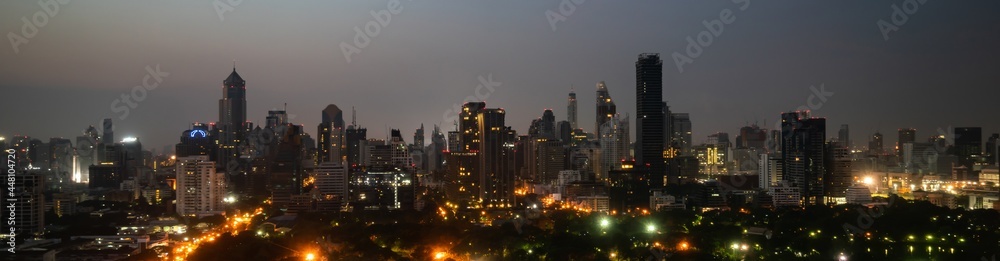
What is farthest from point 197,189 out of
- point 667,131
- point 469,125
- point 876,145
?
point 876,145

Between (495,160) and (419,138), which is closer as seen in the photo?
(495,160)

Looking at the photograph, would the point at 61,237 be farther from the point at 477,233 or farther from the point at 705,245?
the point at 705,245

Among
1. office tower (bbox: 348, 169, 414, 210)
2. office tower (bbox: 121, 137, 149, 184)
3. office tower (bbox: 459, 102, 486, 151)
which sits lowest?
office tower (bbox: 348, 169, 414, 210)

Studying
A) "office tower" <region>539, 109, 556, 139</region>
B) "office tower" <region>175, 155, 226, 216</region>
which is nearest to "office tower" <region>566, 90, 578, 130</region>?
"office tower" <region>539, 109, 556, 139</region>

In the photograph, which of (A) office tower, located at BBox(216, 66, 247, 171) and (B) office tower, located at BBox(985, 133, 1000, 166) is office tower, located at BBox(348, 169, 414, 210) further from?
(B) office tower, located at BBox(985, 133, 1000, 166)

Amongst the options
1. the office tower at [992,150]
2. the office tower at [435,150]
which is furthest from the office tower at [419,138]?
the office tower at [992,150]

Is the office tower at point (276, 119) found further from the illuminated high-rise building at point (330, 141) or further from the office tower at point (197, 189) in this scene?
the office tower at point (197, 189)

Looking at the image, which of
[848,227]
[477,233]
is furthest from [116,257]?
[848,227]

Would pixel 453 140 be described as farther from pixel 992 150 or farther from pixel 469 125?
pixel 992 150
